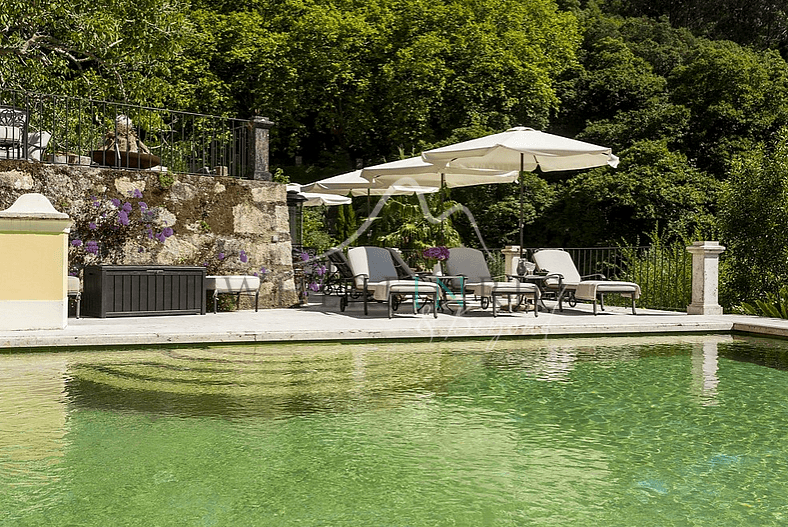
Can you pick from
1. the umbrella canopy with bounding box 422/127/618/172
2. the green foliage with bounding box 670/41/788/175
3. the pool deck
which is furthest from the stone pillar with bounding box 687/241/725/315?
the green foliage with bounding box 670/41/788/175

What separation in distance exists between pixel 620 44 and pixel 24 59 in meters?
26.5

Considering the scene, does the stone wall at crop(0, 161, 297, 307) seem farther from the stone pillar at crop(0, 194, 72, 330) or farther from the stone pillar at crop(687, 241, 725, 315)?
the stone pillar at crop(687, 241, 725, 315)

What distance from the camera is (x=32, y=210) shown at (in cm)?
902

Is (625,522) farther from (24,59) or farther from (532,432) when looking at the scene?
(24,59)

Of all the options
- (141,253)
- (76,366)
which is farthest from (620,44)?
(76,366)

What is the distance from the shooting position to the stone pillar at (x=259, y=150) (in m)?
13.3

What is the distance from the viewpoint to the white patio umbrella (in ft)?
36.4

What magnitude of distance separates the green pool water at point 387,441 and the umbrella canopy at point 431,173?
18.4 feet

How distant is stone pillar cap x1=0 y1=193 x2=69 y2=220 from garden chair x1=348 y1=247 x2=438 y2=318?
13.9 feet

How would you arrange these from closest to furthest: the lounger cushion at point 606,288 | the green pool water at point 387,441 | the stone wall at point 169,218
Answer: the green pool water at point 387,441 → the stone wall at point 169,218 → the lounger cushion at point 606,288

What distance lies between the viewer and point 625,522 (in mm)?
3211

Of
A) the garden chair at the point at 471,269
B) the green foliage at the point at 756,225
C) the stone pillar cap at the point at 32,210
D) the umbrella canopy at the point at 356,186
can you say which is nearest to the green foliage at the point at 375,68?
the umbrella canopy at the point at 356,186

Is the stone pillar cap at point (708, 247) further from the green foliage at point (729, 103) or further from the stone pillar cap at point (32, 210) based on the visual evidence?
the green foliage at point (729, 103)

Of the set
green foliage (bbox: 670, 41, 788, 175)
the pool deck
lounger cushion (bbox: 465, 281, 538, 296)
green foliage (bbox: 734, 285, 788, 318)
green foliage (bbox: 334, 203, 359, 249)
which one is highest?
green foliage (bbox: 670, 41, 788, 175)
